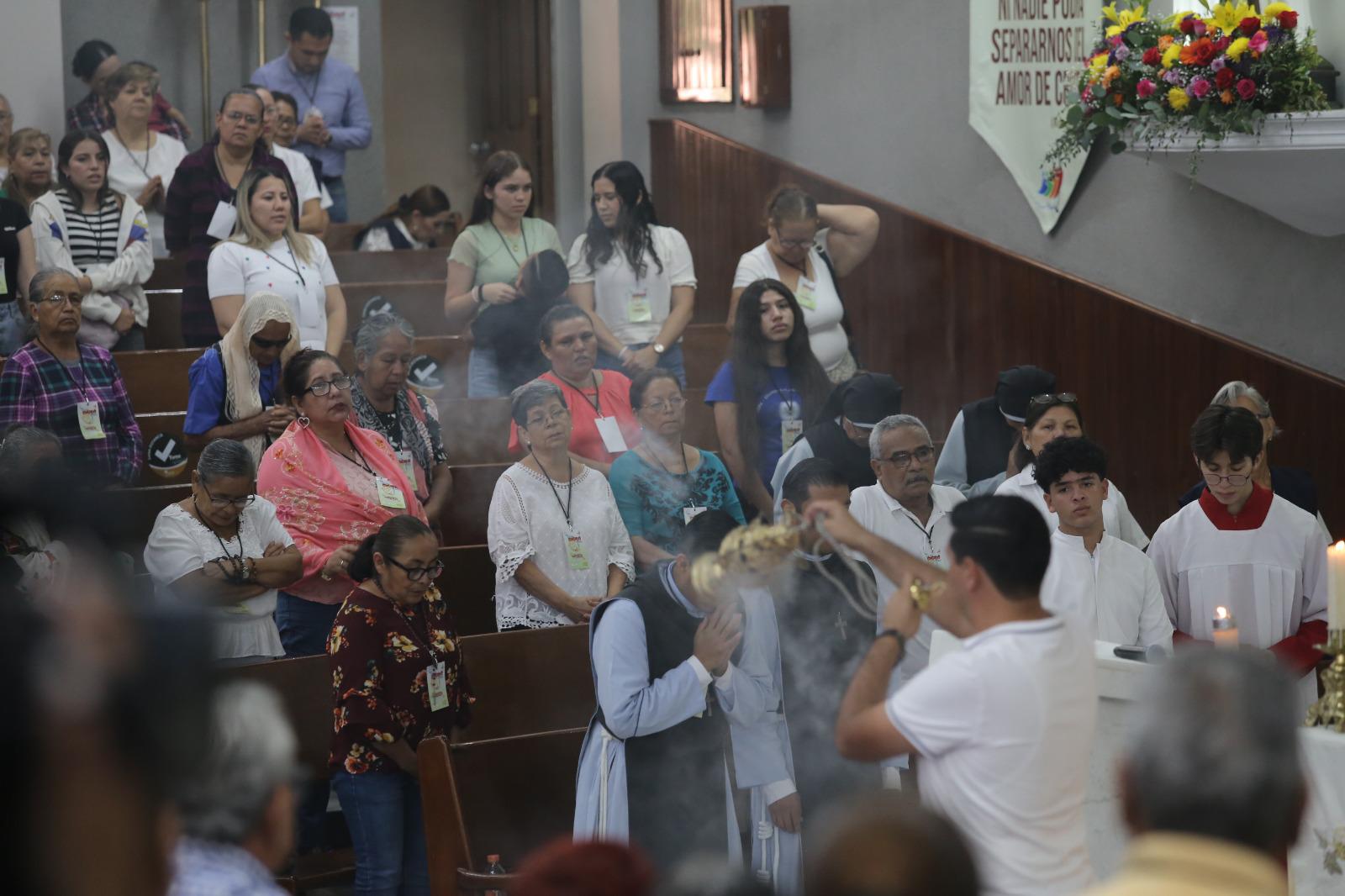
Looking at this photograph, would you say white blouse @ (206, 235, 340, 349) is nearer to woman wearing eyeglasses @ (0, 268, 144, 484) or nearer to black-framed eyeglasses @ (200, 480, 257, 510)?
woman wearing eyeglasses @ (0, 268, 144, 484)

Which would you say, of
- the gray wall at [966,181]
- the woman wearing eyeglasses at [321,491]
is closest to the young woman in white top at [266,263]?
the woman wearing eyeglasses at [321,491]

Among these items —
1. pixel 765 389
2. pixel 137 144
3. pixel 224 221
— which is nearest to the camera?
pixel 765 389

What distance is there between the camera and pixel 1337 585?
3.30m

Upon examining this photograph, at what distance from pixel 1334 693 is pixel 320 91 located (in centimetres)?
671

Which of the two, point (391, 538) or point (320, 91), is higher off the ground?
point (320, 91)

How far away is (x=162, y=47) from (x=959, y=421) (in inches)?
270

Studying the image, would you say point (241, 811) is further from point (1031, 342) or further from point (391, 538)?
point (1031, 342)

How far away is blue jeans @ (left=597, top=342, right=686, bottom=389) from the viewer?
6434 millimetres

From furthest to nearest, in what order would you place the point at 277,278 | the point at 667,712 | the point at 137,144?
the point at 137,144
the point at 277,278
the point at 667,712

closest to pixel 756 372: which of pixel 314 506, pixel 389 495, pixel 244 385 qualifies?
pixel 389 495

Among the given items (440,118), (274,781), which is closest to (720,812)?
(274,781)

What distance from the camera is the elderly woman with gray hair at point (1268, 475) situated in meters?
4.64

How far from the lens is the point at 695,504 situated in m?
5.05

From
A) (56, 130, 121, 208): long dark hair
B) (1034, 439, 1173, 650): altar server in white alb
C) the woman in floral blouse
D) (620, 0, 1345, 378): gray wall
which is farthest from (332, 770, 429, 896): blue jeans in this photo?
(620, 0, 1345, 378): gray wall
